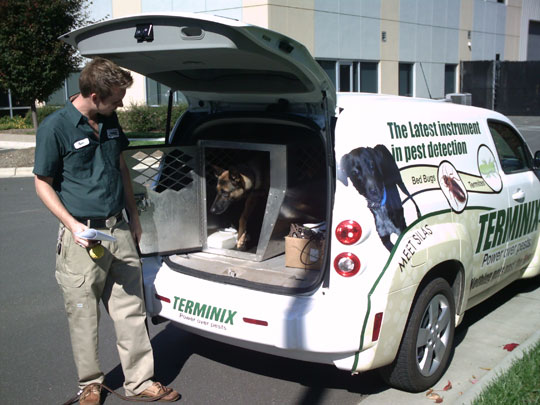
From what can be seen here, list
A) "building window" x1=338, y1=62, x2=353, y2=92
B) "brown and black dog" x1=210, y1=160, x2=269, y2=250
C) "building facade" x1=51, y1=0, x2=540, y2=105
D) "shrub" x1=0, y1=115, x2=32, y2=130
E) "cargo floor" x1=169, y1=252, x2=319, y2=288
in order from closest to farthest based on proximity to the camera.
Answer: "cargo floor" x1=169, y1=252, x2=319, y2=288 → "brown and black dog" x1=210, y1=160, x2=269, y2=250 → "building facade" x1=51, y1=0, x2=540, y2=105 → "building window" x1=338, y1=62, x2=353, y2=92 → "shrub" x1=0, y1=115, x2=32, y2=130

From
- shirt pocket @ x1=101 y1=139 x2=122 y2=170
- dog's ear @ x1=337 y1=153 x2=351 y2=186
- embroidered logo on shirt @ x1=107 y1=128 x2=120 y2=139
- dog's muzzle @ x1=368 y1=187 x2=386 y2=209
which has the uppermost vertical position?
embroidered logo on shirt @ x1=107 y1=128 x2=120 y2=139

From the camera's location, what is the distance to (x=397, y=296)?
3.39 m

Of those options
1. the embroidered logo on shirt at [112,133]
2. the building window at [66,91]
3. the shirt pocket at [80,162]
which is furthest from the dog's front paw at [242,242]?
the building window at [66,91]

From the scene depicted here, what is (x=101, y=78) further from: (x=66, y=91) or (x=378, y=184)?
(x=66, y=91)

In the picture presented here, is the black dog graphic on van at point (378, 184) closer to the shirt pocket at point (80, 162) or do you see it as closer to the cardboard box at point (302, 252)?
the cardboard box at point (302, 252)

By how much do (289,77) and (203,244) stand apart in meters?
1.45

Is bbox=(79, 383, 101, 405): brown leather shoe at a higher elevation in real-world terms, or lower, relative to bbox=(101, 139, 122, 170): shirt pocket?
lower

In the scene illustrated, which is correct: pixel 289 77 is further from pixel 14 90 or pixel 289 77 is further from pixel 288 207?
pixel 14 90

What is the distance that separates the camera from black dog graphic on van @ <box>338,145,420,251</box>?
336cm

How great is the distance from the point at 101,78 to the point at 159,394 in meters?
1.92

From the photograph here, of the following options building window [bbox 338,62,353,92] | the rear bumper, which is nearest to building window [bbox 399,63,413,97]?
building window [bbox 338,62,353,92]

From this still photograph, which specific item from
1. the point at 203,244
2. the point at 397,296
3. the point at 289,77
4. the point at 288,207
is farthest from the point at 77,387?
the point at 289,77

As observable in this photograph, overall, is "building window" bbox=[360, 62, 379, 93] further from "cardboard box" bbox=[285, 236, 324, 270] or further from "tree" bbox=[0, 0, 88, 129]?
"cardboard box" bbox=[285, 236, 324, 270]

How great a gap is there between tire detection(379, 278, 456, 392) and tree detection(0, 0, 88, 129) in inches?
562
